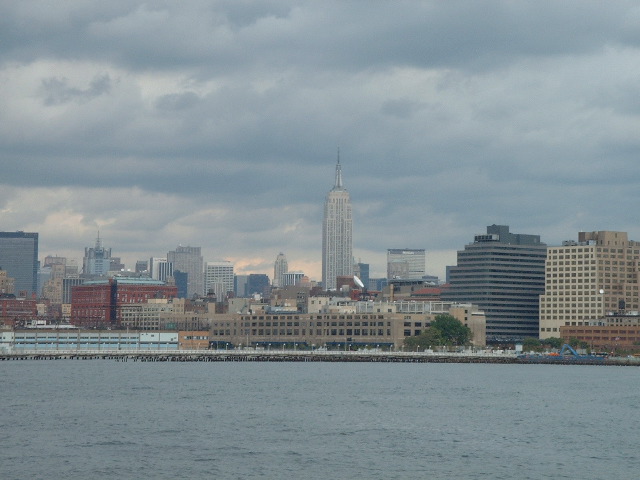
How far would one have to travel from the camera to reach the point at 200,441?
4072 inches

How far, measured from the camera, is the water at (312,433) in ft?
294

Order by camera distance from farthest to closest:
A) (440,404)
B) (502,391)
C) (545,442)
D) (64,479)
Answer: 1. (502,391)
2. (440,404)
3. (545,442)
4. (64,479)

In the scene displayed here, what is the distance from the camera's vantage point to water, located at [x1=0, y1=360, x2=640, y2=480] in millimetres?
89750

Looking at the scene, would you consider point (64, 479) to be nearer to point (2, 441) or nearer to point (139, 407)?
point (2, 441)

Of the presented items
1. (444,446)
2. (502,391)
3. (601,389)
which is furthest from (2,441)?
(601,389)

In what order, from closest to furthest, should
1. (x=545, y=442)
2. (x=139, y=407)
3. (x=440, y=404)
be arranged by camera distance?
(x=545, y=442) → (x=139, y=407) → (x=440, y=404)

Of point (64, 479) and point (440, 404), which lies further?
point (440, 404)

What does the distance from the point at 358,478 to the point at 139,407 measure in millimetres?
53487

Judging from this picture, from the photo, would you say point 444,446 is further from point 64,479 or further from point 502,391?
point 502,391

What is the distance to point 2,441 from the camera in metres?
101

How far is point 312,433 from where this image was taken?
110 metres

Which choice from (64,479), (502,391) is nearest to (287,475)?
(64,479)

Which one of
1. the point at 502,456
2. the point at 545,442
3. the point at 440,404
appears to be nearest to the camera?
the point at 502,456

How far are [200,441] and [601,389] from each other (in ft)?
302
